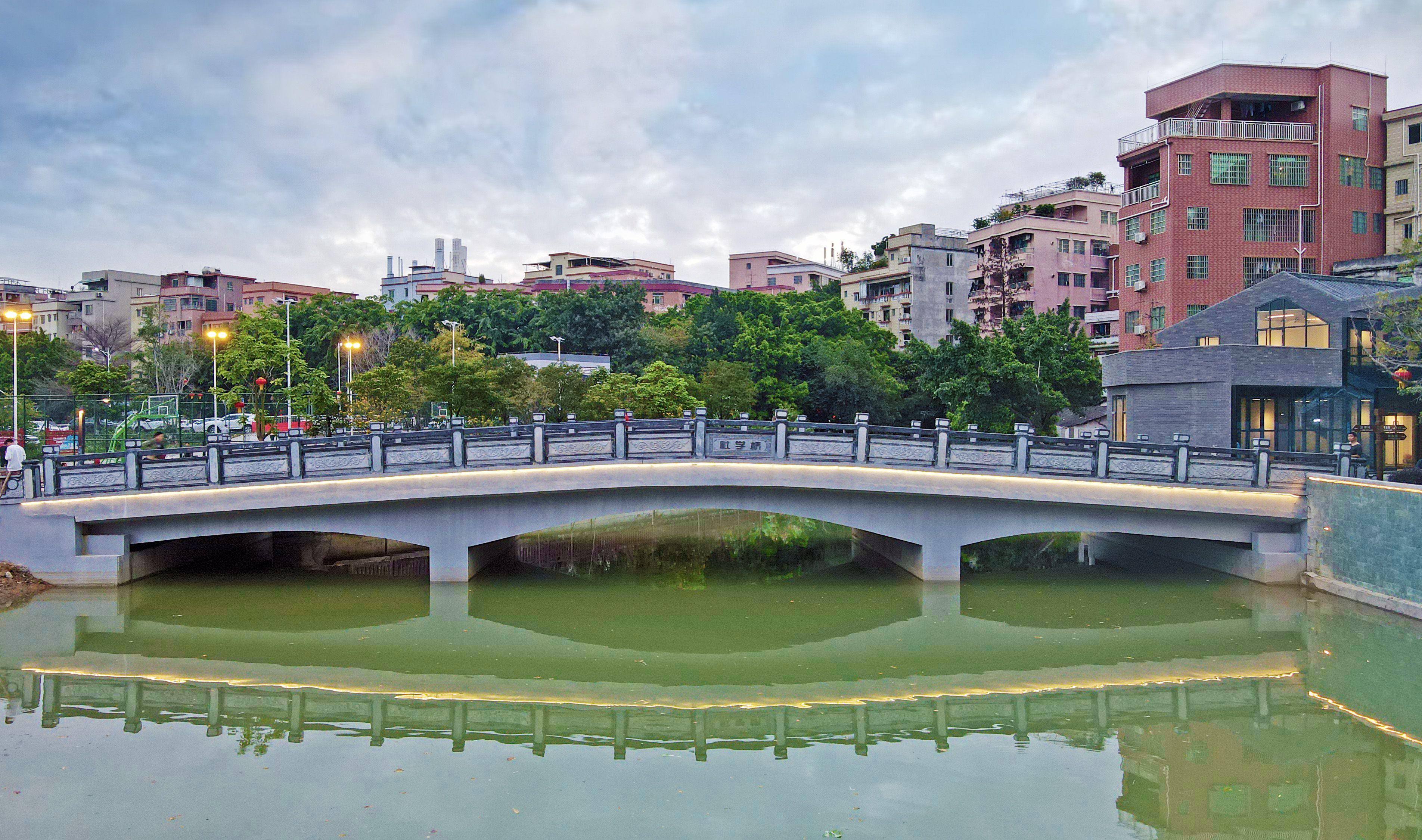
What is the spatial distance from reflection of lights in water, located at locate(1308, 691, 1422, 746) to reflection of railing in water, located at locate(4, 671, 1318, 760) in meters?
0.16

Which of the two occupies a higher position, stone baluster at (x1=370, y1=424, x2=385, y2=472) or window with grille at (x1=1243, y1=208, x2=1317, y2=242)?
window with grille at (x1=1243, y1=208, x2=1317, y2=242)

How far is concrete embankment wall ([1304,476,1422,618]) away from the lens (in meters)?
13.3

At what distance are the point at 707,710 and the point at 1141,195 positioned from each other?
29906 millimetres

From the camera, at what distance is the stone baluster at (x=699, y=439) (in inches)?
612

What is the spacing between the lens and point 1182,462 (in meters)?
15.6

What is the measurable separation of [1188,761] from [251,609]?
12.8m

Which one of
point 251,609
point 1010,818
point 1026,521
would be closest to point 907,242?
point 1026,521

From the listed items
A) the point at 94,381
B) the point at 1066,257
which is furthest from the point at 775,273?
the point at 94,381

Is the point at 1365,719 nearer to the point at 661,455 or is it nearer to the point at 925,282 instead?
the point at 661,455

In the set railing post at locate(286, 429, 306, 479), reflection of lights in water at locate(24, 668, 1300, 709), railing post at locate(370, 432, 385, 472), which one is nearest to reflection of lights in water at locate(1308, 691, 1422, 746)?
reflection of lights in water at locate(24, 668, 1300, 709)

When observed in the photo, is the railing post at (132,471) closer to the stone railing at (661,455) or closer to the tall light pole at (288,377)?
the stone railing at (661,455)

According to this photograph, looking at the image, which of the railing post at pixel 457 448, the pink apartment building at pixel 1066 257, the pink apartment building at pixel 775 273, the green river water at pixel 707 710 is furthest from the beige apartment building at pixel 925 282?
the railing post at pixel 457 448

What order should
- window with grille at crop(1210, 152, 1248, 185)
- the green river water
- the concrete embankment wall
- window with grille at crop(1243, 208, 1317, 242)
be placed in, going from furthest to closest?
window with grille at crop(1210, 152, 1248, 185) → window with grille at crop(1243, 208, 1317, 242) → the concrete embankment wall → the green river water

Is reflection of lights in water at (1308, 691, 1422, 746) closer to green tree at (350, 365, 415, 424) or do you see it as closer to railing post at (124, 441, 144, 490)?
railing post at (124, 441, 144, 490)
